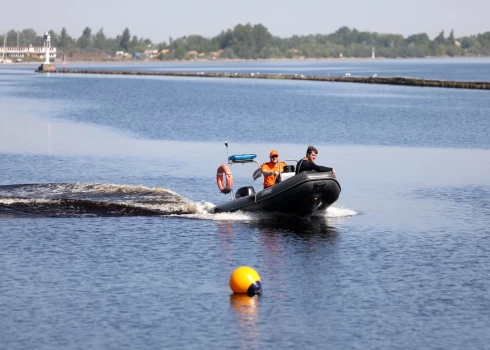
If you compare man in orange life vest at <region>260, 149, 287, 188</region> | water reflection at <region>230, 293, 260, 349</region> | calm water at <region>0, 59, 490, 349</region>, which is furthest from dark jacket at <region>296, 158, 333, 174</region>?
water reflection at <region>230, 293, 260, 349</region>

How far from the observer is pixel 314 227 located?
1142 inches

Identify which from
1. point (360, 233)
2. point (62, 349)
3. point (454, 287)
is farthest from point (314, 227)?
point (62, 349)

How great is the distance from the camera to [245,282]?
822 inches

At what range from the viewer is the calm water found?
61.4 feet

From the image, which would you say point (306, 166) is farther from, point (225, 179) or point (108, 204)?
point (108, 204)

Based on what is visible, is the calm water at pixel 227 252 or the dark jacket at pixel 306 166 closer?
the calm water at pixel 227 252

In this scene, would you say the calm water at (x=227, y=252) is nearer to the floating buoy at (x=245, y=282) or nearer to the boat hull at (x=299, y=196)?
the floating buoy at (x=245, y=282)

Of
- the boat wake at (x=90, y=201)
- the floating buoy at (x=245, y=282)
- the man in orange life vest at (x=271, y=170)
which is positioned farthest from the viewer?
the boat wake at (x=90, y=201)

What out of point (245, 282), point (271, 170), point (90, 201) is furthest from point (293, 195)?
point (245, 282)

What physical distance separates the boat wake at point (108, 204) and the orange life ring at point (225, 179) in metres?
0.77

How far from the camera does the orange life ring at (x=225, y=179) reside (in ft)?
103

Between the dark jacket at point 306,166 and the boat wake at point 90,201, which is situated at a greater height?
the dark jacket at point 306,166

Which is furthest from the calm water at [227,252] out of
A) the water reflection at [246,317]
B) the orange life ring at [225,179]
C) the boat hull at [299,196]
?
the orange life ring at [225,179]

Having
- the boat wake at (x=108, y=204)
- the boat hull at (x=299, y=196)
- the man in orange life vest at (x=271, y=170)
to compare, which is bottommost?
the boat wake at (x=108, y=204)
